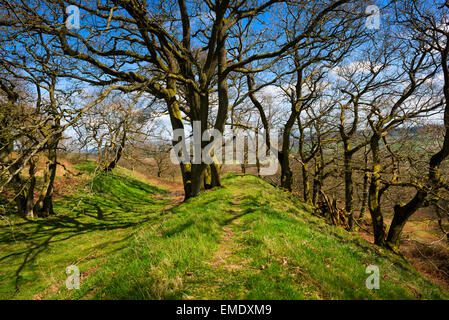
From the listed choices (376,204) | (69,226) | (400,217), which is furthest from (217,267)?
(69,226)

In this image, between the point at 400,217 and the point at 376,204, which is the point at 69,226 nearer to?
the point at 376,204

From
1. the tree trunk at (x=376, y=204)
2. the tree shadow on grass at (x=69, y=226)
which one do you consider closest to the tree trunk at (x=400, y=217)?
the tree trunk at (x=376, y=204)

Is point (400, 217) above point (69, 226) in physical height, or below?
above

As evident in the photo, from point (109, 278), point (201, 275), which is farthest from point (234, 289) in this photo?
point (109, 278)

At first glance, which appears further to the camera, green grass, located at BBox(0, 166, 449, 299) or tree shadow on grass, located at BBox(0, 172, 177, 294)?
tree shadow on grass, located at BBox(0, 172, 177, 294)

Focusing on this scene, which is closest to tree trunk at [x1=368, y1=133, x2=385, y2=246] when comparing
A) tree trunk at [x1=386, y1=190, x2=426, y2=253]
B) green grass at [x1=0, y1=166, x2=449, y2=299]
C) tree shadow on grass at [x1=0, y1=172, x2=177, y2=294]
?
tree trunk at [x1=386, y1=190, x2=426, y2=253]

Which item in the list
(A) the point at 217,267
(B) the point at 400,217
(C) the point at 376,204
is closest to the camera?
(A) the point at 217,267

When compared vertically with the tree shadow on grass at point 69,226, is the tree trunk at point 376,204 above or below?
above

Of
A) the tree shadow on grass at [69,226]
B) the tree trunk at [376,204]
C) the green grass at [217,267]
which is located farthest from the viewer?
the tree trunk at [376,204]

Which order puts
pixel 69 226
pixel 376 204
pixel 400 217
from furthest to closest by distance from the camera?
pixel 69 226
pixel 376 204
pixel 400 217

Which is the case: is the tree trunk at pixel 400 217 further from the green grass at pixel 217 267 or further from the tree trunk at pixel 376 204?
the green grass at pixel 217 267

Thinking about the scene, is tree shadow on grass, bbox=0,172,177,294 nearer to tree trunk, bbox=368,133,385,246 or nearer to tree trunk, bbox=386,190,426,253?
tree trunk, bbox=368,133,385,246

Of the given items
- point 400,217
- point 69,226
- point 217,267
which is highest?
point 217,267
